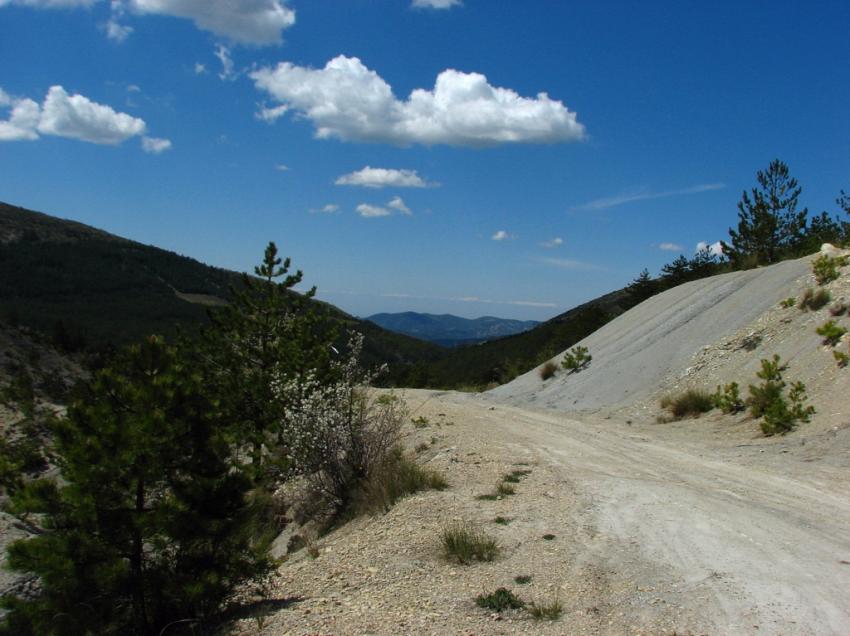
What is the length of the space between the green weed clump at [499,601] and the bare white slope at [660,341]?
12868 millimetres

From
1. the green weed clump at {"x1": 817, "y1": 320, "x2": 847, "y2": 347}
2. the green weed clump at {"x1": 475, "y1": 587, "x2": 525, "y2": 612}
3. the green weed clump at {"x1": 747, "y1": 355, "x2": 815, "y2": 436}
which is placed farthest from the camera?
the green weed clump at {"x1": 817, "y1": 320, "x2": 847, "y2": 347}

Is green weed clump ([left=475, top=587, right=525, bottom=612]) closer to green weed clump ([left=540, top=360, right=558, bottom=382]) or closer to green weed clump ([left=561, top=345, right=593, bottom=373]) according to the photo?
green weed clump ([left=561, top=345, right=593, bottom=373])

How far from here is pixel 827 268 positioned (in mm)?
15742

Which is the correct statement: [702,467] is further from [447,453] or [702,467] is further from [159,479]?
[159,479]

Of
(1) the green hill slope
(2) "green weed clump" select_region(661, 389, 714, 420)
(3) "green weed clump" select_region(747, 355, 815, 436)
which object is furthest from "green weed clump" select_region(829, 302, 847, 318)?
(1) the green hill slope

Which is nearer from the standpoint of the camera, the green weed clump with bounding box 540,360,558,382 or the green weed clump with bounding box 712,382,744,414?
the green weed clump with bounding box 712,382,744,414

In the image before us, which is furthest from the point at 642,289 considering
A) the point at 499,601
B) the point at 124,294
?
the point at 124,294

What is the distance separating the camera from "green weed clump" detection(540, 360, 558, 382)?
22.3 m

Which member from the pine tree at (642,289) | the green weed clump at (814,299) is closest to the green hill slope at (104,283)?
the pine tree at (642,289)

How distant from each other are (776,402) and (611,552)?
787 centimetres

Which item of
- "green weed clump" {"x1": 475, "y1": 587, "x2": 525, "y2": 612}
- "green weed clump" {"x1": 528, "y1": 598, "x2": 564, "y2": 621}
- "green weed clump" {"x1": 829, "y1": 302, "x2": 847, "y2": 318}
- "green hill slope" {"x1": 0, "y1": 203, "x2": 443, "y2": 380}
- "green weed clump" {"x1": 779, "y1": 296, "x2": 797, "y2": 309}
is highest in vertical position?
"green hill slope" {"x1": 0, "y1": 203, "x2": 443, "y2": 380}

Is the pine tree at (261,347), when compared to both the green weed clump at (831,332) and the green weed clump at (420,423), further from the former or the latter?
the green weed clump at (831,332)

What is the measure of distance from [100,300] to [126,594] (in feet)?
352

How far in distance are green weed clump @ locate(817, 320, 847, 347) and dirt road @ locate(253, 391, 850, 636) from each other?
12.4ft
